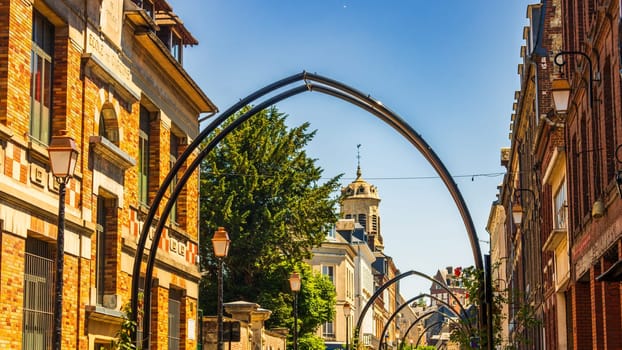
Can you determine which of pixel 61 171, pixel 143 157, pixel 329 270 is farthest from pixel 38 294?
pixel 329 270

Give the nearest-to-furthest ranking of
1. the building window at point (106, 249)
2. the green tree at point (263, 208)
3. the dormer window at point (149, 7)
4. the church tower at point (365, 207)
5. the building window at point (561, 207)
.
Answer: the building window at point (106, 249) < the dormer window at point (149, 7) < the building window at point (561, 207) < the green tree at point (263, 208) < the church tower at point (365, 207)

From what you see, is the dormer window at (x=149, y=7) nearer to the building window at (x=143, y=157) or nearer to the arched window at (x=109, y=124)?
the building window at (x=143, y=157)

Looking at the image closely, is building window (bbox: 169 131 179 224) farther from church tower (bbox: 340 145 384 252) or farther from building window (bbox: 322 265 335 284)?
church tower (bbox: 340 145 384 252)

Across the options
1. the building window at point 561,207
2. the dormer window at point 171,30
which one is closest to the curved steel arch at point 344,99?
the dormer window at point 171,30

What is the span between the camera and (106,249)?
2391 centimetres

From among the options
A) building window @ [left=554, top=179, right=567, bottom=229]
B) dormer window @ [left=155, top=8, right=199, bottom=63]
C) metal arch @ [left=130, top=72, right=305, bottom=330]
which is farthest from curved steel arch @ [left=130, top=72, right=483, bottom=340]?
building window @ [left=554, top=179, right=567, bottom=229]

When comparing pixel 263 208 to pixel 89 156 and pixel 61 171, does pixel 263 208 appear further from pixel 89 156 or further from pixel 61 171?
pixel 61 171

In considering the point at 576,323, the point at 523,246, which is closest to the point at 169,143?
the point at 576,323

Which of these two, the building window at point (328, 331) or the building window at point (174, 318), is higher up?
the building window at point (328, 331)

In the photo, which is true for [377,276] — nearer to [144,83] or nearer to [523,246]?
[523,246]

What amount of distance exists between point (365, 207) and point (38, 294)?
125 metres

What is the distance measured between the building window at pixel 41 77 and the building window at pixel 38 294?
1.87 m

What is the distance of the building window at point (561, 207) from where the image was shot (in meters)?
31.0

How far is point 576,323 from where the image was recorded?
27.6m
